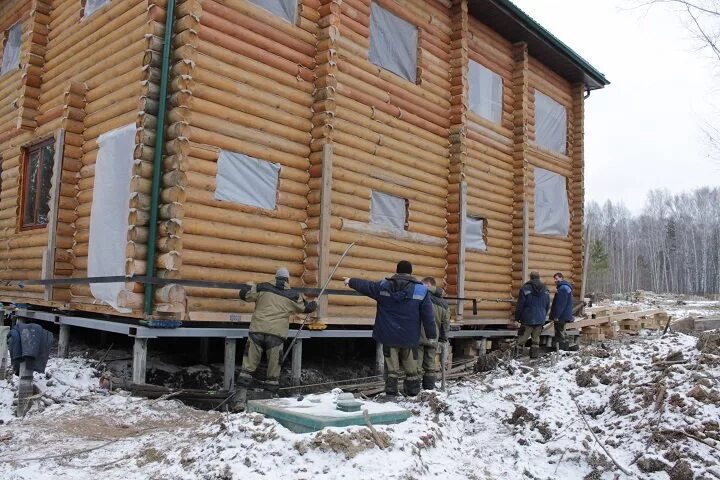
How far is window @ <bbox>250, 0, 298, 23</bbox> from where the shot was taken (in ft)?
31.8

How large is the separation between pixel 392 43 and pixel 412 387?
711cm

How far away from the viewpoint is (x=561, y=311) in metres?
13.5

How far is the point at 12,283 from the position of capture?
36.8ft

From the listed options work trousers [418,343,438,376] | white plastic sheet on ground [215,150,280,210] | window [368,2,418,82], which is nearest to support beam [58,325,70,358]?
white plastic sheet on ground [215,150,280,210]

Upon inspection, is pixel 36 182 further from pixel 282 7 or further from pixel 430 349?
pixel 430 349

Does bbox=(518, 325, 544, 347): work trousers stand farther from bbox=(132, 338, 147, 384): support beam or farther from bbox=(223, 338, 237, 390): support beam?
bbox=(132, 338, 147, 384): support beam

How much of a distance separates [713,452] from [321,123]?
23.8 ft

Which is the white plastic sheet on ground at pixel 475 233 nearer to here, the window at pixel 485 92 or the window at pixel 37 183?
the window at pixel 485 92

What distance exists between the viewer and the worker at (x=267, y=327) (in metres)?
8.09

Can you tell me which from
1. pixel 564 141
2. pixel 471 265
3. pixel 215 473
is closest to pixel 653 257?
pixel 564 141

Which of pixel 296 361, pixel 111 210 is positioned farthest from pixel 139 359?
pixel 296 361

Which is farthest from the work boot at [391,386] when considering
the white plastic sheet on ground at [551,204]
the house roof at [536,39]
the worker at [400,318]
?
the house roof at [536,39]

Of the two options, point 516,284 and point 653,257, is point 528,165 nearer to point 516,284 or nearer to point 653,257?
point 516,284

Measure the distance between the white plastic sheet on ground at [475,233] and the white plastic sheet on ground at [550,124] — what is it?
3859 millimetres
